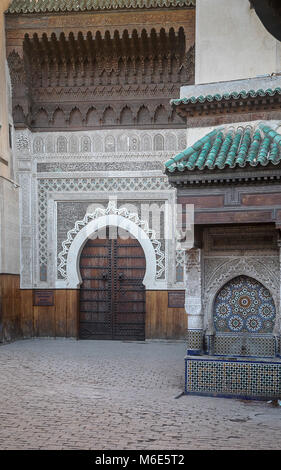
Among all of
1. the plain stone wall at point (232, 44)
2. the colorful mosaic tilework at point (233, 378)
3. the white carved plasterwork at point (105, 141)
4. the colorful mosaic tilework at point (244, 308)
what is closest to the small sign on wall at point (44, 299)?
the white carved plasterwork at point (105, 141)

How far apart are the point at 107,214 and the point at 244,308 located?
14.1 feet

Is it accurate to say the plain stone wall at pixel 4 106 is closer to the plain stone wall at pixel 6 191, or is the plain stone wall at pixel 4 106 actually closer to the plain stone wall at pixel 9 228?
the plain stone wall at pixel 6 191

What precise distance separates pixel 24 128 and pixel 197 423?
6.41 meters

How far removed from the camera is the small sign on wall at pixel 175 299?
9062 mm

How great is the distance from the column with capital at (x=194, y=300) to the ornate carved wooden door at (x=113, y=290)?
3.89 meters

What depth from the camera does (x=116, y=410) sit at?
455cm

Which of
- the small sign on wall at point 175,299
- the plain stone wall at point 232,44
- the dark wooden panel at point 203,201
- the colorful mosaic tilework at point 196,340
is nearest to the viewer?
the dark wooden panel at point 203,201

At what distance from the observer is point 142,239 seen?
9188mm

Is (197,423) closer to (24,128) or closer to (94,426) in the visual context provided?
(94,426)

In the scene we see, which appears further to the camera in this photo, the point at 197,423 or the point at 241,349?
the point at 241,349

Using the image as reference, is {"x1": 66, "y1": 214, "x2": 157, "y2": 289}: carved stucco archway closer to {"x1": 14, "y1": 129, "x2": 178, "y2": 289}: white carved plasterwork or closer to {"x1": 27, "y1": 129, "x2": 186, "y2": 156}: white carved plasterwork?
{"x1": 14, "y1": 129, "x2": 178, "y2": 289}: white carved plasterwork

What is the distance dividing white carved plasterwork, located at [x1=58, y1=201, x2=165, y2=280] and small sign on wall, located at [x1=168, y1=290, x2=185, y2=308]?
348 mm

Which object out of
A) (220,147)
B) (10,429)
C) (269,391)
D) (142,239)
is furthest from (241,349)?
(142,239)
